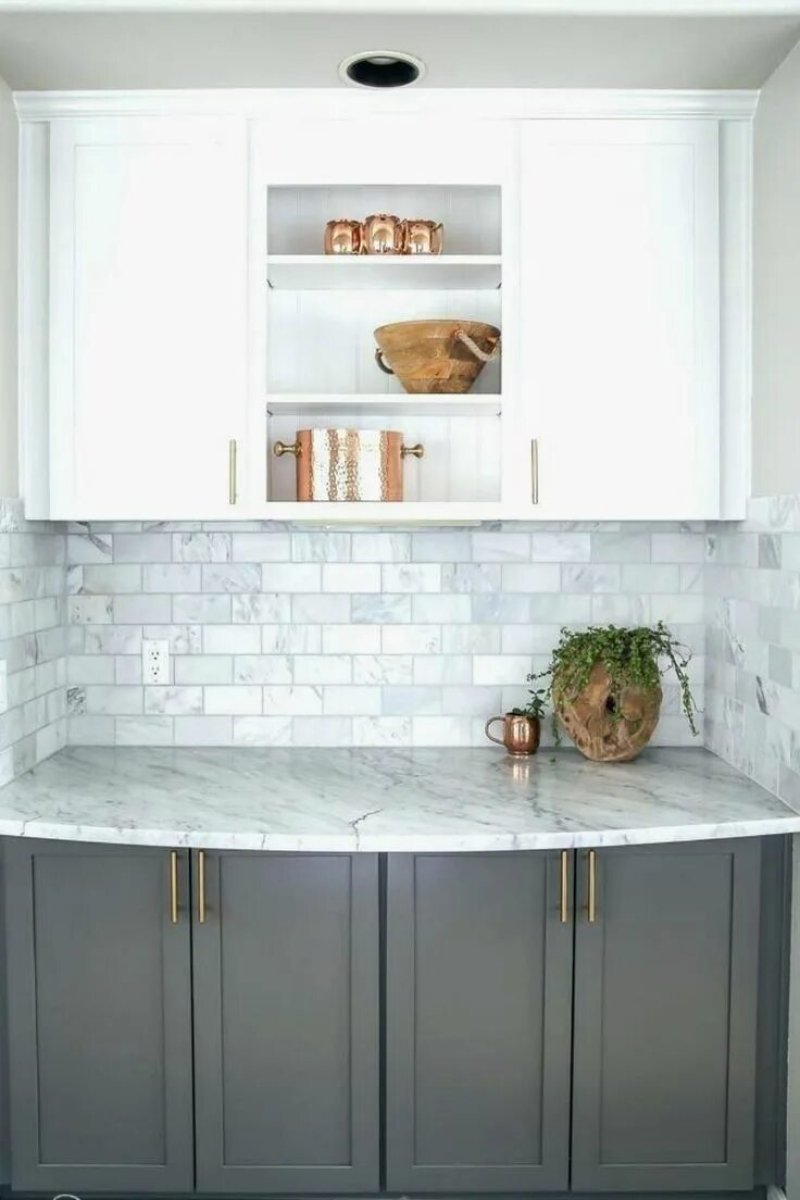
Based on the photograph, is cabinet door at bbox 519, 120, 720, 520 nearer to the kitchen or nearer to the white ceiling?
the kitchen

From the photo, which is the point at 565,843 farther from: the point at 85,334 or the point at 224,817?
the point at 85,334

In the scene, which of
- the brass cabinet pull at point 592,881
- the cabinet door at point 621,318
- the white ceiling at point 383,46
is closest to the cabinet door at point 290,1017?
the brass cabinet pull at point 592,881

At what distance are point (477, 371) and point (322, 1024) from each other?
147 centimetres

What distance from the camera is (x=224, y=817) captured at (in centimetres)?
206

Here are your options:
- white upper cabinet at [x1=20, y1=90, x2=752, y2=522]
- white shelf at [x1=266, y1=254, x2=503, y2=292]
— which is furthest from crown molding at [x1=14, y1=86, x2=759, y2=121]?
Answer: white shelf at [x1=266, y1=254, x2=503, y2=292]

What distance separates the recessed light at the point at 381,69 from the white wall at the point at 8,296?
74cm

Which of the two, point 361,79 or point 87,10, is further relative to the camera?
point 361,79

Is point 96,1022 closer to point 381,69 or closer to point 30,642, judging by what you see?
point 30,642

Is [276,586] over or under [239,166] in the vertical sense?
under

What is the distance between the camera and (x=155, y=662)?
2.71 metres

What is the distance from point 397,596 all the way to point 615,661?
23.3 inches

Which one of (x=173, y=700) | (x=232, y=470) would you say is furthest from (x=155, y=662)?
(x=232, y=470)

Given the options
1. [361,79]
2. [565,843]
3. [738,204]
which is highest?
[361,79]

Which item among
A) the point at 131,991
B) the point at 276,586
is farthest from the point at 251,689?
the point at 131,991
